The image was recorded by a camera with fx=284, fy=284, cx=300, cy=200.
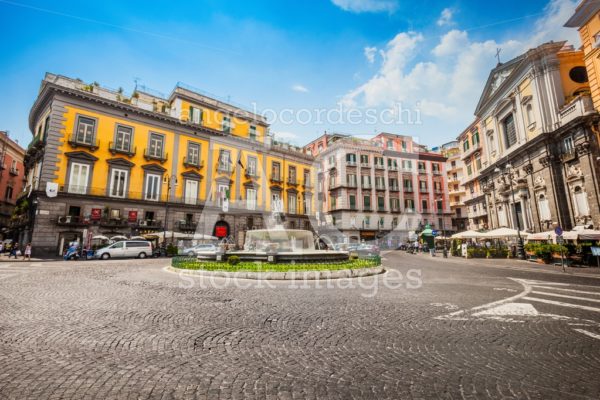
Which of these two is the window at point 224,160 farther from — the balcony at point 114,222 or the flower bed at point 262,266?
the flower bed at point 262,266

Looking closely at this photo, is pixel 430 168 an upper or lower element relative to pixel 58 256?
upper

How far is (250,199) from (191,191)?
7.31m

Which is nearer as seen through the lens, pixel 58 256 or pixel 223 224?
pixel 58 256

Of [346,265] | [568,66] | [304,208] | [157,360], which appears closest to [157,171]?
[304,208]

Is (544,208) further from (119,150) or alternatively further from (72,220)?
(72,220)

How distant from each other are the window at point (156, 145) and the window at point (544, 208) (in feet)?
114

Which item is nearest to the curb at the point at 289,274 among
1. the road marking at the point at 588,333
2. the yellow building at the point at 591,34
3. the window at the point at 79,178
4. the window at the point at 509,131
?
the road marking at the point at 588,333

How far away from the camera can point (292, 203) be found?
4009 cm

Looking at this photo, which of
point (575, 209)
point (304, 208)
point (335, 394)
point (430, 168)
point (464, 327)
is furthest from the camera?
point (430, 168)

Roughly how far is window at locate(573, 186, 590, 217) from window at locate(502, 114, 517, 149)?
30.2 ft

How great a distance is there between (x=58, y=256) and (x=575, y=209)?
3855 centimetres

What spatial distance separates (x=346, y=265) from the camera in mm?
12375

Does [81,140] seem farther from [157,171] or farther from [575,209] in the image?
[575,209]

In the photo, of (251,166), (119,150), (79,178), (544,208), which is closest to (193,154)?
(119,150)
